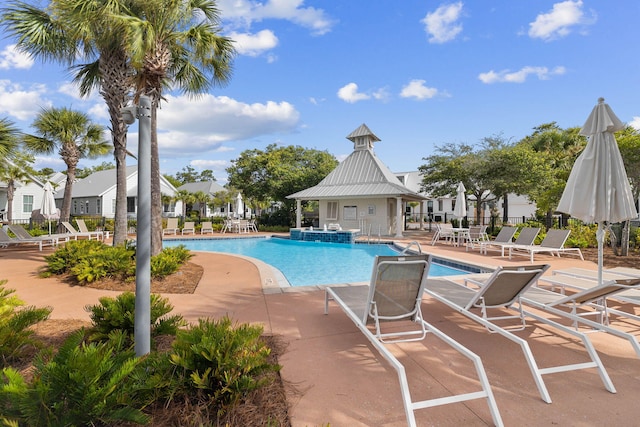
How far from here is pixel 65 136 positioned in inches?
603

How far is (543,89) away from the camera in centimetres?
1195

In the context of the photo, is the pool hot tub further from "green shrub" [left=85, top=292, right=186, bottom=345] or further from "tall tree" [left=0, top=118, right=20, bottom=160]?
"green shrub" [left=85, top=292, right=186, bottom=345]

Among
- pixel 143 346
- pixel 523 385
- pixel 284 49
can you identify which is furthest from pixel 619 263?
pixel 284 49

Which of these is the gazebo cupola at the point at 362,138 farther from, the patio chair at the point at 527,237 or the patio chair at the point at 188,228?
the patio chair at the point at 527,237

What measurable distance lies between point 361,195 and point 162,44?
13.2 meters

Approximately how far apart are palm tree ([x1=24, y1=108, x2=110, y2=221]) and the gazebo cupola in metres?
15.6

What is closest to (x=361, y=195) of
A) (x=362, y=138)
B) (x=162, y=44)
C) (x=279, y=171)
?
(x=362, y=138)

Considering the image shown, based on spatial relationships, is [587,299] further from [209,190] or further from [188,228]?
[209,190]

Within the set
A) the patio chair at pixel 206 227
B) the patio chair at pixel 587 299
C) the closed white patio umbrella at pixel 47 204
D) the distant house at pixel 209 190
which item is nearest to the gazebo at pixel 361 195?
the patio chair at pixel 206 227

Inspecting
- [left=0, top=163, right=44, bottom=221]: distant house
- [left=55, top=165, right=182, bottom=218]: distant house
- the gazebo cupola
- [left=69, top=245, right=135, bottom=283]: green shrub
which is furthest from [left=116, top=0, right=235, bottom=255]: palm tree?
[left=0, top=163, right=44, bottom=221]: distant house

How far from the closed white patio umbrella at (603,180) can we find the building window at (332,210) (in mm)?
17004

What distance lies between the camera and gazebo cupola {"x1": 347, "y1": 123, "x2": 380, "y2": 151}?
22.8 m

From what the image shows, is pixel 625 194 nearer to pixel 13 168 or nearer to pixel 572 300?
pixel 572 300

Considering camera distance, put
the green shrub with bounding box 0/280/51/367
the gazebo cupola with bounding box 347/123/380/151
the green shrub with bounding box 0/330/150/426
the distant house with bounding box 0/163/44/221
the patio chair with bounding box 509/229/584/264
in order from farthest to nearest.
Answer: the distant house with bounding box 0/163/44/221, the gazebo cupola with bounding box 347/123/380/151, the patio chair with bounding box 509/229/584/264, the green shrub with bounding box 0/280/51/367, the green shrub with bounding box 0/330/150/426
